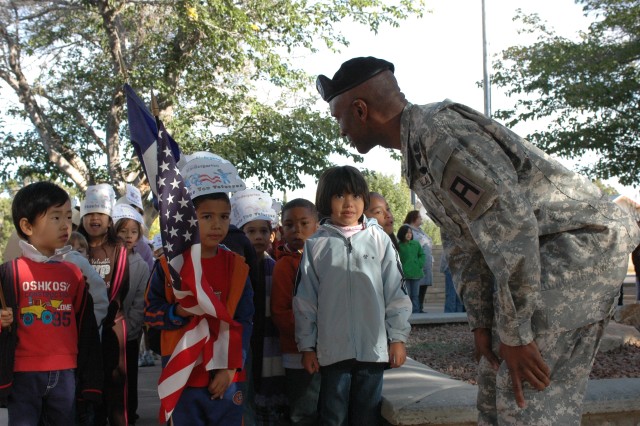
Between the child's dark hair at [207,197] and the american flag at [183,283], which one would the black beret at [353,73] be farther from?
the child's dark hair at [207,197]

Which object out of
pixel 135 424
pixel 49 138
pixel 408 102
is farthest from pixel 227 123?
pixel 408 102

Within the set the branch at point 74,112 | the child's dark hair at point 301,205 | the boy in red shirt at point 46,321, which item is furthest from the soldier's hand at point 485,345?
the branch at point 74,112

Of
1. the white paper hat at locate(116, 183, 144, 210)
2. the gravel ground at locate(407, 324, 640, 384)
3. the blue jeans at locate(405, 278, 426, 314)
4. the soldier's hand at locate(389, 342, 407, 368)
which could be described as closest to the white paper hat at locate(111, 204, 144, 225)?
the white paper hat at locate(116, 183, 144, 210)

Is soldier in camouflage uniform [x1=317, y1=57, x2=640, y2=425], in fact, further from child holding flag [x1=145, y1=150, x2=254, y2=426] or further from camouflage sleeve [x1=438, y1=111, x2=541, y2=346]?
child holding flag [x1=145, y1=150, x2=254, y2=426]

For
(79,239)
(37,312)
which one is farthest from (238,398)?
(79,239)

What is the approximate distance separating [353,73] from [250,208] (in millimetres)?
2939

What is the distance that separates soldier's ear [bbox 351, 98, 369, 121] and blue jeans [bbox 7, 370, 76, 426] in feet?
7.34

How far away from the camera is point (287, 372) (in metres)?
4.50

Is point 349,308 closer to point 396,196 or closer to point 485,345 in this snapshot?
point 485,345

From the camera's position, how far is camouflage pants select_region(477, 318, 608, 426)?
2.33 metres

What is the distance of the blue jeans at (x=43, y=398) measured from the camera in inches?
146

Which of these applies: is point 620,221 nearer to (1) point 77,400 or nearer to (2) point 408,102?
(2) point 408,102

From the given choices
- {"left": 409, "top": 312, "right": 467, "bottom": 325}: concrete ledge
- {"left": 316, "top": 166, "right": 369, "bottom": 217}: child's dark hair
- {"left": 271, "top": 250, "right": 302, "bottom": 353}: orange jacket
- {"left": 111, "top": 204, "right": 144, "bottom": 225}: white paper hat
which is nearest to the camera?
{"left": 316, "top": 166, "right": 369, "bottom": 217}: child's dark hair

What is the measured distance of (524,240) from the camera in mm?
2219
